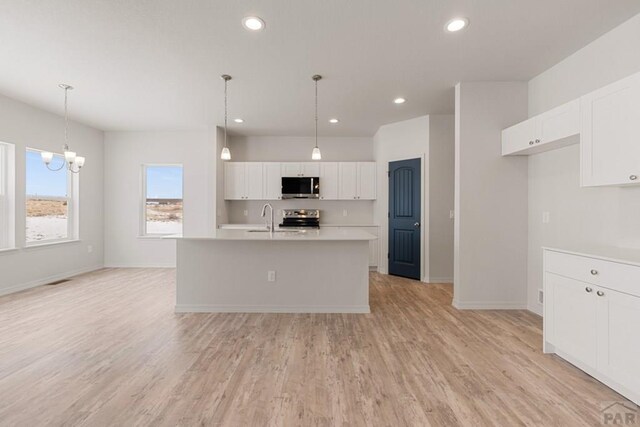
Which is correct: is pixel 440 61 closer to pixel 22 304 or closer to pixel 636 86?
pixel 636 86

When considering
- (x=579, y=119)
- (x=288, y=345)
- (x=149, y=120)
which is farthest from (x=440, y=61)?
(x=149, y=120)

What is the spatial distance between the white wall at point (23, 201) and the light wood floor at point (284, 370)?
125 centimetres

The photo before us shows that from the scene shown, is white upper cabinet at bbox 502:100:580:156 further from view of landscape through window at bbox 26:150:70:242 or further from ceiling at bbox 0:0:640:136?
view of landscape through window at bbox 26:150:70:242

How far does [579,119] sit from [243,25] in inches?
116

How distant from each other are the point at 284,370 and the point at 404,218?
3.70 meters

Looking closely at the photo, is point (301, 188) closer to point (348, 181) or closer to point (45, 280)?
point (348, 181)

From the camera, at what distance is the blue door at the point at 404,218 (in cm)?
506

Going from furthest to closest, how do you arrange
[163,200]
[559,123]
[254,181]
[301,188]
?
1. [163,200]
2. [254,181]
3. [301,188]
4. [559,123]

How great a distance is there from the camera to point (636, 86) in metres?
1.97

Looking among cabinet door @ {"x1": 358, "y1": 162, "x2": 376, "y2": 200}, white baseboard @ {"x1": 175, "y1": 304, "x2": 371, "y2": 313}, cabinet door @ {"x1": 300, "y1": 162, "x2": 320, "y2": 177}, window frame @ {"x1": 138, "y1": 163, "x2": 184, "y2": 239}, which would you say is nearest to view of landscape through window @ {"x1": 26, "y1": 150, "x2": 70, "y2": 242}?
window frame @ {"x1": 138, "y1": 163, "x2": 184, "y2": 239}

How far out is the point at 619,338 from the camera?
1.85 metres

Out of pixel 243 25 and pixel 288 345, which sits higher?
pixel 243 25

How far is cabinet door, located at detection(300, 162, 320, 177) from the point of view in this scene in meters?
6.02

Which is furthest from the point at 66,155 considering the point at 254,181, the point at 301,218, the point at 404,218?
the point at 404,218
